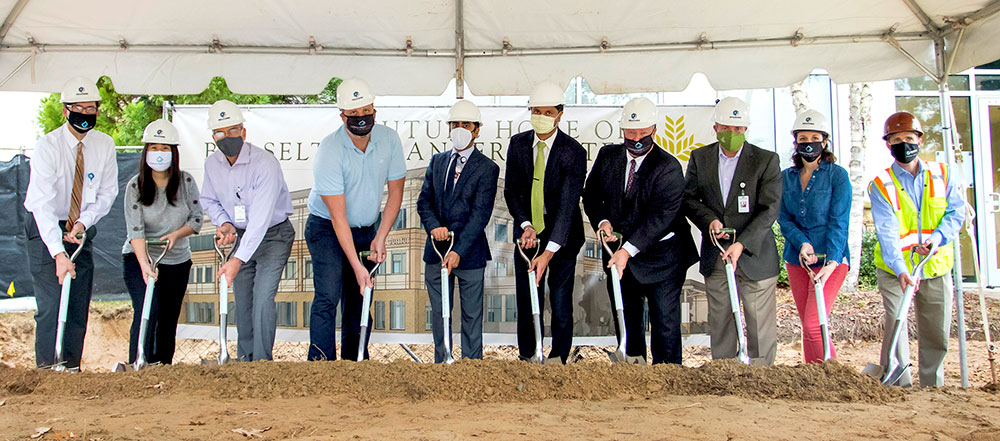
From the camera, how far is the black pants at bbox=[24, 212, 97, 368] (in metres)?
4.87

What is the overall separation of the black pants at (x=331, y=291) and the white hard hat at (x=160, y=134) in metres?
1.16

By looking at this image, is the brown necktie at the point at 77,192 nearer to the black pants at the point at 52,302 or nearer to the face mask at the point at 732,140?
the black pants at the point at 52,302

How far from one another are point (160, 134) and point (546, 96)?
2.72 m

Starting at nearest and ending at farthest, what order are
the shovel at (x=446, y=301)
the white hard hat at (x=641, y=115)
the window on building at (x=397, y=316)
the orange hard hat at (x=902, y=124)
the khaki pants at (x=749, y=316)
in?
the shovel at (x=446, y=301) → the orange hard hat at (x=902, y=124) → the khaki pants at (x=749, y=316) → the white hard hat at (x=641, y=115) → the window on building at (x=397, y=316)

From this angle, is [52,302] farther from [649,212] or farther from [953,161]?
[953,161]

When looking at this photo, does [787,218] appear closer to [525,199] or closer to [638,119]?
[638,119]

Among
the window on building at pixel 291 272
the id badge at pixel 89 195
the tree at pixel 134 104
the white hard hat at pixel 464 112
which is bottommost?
the window on building at pixel 291 272

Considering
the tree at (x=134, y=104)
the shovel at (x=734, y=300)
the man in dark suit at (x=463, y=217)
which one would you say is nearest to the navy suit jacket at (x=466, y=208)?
the man in dark suit at (x=463, y=217)

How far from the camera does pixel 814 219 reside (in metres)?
4.97

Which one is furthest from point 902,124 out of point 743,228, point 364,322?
point 364,322

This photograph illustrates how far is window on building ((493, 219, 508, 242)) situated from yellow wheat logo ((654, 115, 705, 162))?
1.52 meters

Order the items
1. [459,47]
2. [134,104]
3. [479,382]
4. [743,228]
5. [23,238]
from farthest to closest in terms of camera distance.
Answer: [134,104] < [23,238] < [459,47] < [743,228] < [479,382]

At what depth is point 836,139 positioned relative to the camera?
11562mm

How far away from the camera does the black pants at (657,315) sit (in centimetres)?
495
